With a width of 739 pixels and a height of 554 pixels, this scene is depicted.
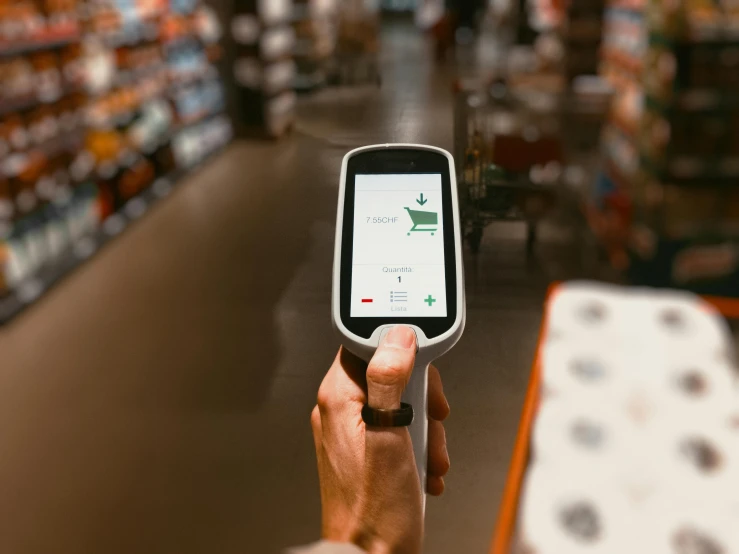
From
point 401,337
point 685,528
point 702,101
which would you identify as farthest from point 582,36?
point 401,337

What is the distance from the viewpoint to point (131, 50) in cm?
471

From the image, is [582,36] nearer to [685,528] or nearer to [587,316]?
[587,316]

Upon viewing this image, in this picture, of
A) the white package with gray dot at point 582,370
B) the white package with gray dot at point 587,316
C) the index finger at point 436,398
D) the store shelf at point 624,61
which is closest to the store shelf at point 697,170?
the store shelf at point 624,61

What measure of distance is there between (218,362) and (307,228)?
61.2 inches

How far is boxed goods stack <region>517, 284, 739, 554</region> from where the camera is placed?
135 centimetres

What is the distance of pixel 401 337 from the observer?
68 centimetres

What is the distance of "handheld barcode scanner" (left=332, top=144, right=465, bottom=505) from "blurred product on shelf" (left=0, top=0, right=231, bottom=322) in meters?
3.03

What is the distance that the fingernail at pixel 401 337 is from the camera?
677 mm

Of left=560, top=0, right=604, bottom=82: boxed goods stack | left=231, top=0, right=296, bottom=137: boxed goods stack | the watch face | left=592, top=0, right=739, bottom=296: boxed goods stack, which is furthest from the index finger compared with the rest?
left=560, top=0, right=604, bottom=82: boxed goods stack

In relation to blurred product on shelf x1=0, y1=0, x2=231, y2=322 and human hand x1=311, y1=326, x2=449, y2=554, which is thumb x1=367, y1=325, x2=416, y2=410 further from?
blurred product on shelf x1=0, y1=0, x2=231, y2=322

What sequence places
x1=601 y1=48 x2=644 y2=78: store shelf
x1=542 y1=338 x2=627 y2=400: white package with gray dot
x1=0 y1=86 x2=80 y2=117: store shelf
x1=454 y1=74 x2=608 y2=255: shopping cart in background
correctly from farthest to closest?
1. x1=601 y1=48 x2=644 y2=78: store shelf
2. x1=0 y1=86 x2=80 y2=117: store shelf
3. x1=542 y1=338 x2=627 y2=400: white package with gray dot
4. x1=454 y1=74 x2=608 y2=255: shopping cart in background

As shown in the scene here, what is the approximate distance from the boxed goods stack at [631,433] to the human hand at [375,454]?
25.9 inches

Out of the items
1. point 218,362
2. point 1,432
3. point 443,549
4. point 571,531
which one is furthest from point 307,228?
point 1,432

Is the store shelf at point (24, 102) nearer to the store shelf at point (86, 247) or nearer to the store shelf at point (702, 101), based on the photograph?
the store shelf at point (86, 247)
